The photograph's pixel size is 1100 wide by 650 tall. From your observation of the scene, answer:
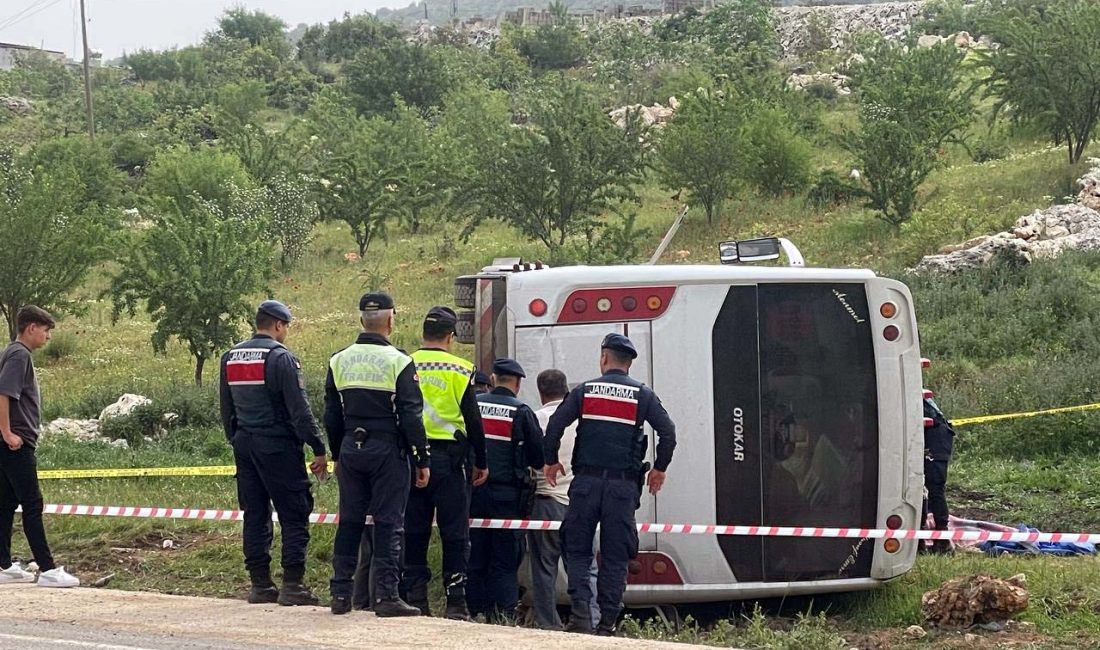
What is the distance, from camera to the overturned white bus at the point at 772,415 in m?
7.69

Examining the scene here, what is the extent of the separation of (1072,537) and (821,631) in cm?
199

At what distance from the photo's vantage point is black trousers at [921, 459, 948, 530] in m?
10.1

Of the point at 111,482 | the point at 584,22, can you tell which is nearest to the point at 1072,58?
the point at 111,482

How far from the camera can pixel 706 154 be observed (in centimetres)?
3183

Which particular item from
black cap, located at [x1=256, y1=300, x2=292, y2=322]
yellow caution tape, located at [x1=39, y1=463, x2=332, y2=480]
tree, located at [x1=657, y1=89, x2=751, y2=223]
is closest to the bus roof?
black cap, located at [x1=256, y1=300, x2=292, y2=322]

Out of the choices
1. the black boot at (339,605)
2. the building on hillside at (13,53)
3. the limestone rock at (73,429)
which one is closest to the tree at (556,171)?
the limestone rock at (73,429)

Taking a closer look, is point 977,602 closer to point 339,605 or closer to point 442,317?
point 442,317

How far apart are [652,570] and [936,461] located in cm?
347

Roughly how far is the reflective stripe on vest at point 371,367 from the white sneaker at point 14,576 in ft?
10.1

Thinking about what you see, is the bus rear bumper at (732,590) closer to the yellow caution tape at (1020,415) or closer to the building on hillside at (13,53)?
the yellow caution tape at (1020,415)

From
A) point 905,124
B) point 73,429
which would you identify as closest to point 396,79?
point 905,124

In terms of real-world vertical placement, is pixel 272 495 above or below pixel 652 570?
above

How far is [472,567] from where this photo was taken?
8.00 meters

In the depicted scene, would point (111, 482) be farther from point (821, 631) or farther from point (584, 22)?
point (584, 22)
